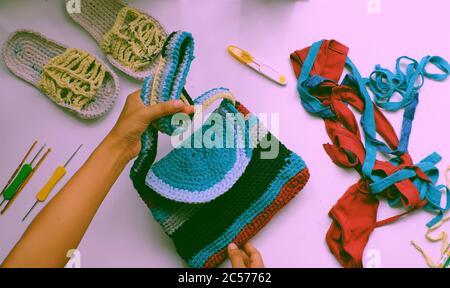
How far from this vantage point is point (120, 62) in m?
Result: 0.88

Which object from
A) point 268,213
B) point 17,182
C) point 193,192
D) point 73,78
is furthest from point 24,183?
point 268,213

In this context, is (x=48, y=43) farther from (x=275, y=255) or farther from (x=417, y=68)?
(x=417, y=68)

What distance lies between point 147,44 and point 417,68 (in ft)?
1.68

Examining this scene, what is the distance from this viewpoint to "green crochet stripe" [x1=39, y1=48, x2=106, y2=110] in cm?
A: 86

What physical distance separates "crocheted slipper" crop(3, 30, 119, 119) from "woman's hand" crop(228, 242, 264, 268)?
1.16ft

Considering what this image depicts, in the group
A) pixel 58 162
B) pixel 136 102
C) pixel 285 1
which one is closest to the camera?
pixel 136 102

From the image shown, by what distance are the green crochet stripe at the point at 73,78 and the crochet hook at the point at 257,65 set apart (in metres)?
0.25

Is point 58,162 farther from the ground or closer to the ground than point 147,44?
closer to the ground

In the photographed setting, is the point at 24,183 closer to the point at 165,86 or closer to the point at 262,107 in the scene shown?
the point at 165,86

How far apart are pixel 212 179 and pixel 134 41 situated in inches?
13.6

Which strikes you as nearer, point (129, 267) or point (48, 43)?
point (129, 267)

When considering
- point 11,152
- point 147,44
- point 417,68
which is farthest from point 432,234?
point 11,152

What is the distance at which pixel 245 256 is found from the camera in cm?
74

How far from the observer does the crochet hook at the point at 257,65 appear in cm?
87
